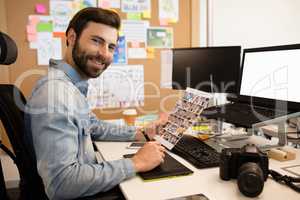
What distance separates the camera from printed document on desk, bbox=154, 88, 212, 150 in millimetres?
1142

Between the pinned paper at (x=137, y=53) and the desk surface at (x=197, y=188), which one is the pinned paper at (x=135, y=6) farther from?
the desk surface at (x=197, y=188)

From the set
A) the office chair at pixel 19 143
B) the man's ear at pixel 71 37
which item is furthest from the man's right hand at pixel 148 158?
the man's ear at pixel 71 37

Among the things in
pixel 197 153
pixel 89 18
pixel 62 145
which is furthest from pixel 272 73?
pixel 62 145

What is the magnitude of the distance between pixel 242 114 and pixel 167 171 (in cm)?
61

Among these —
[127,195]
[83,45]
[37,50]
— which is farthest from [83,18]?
[37,50]

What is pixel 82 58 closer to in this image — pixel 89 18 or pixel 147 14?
pixel 89 18

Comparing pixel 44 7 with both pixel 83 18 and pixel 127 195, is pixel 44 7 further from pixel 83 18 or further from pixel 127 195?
pixel 127 195

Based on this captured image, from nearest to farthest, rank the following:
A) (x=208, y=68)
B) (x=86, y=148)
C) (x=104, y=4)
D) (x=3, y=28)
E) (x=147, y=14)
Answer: (x=86, y=148)
(x=208, y=68)
(x=3, y=28)
(x=104, y=4)
(x=147, y=14)

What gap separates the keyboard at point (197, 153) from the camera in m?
1.07

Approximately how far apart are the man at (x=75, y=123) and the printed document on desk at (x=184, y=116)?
15cm

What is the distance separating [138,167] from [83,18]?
25.8 inches

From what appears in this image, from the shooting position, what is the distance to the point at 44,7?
2.12 meters

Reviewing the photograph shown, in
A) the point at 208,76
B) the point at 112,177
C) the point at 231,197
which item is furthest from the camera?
the point at 208,76

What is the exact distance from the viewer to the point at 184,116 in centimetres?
120
